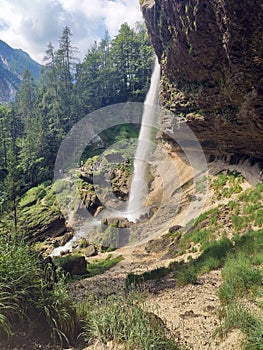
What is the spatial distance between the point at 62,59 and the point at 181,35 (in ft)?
140

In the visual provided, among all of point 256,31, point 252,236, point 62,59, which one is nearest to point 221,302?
point 252,236

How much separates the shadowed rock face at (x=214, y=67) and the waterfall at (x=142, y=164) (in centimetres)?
689

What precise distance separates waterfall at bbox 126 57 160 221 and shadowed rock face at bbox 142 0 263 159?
6.89 meters

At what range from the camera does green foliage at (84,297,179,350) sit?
11.7 ft

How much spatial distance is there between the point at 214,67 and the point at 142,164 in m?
14.6

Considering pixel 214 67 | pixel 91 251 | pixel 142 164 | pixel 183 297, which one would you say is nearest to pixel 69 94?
pixel 142 164

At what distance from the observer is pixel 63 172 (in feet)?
120

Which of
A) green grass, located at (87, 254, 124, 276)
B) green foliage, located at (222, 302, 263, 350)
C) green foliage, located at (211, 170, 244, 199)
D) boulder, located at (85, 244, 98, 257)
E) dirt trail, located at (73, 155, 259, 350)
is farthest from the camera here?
boulder, located at (85, 244, 98, 257)

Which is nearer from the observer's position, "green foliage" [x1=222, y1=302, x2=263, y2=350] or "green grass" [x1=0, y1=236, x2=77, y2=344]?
"green foliage" [x1=222, y1=302, x2=263, y2=350]

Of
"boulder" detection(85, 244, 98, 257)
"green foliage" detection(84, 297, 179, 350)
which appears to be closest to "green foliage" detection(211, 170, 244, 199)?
"boulder" detection(85, 244, 98, 257)

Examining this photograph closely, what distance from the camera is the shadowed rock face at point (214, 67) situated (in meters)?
9.03

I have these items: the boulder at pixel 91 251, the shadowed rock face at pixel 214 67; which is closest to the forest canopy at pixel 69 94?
the boulder at pixel 91 251

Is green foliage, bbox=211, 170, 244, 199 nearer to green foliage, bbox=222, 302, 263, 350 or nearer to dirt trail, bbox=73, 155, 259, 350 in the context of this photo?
dirt trail, bbox=73, 155, 259, 350

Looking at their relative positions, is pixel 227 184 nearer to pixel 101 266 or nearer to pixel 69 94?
pixel 101 266
